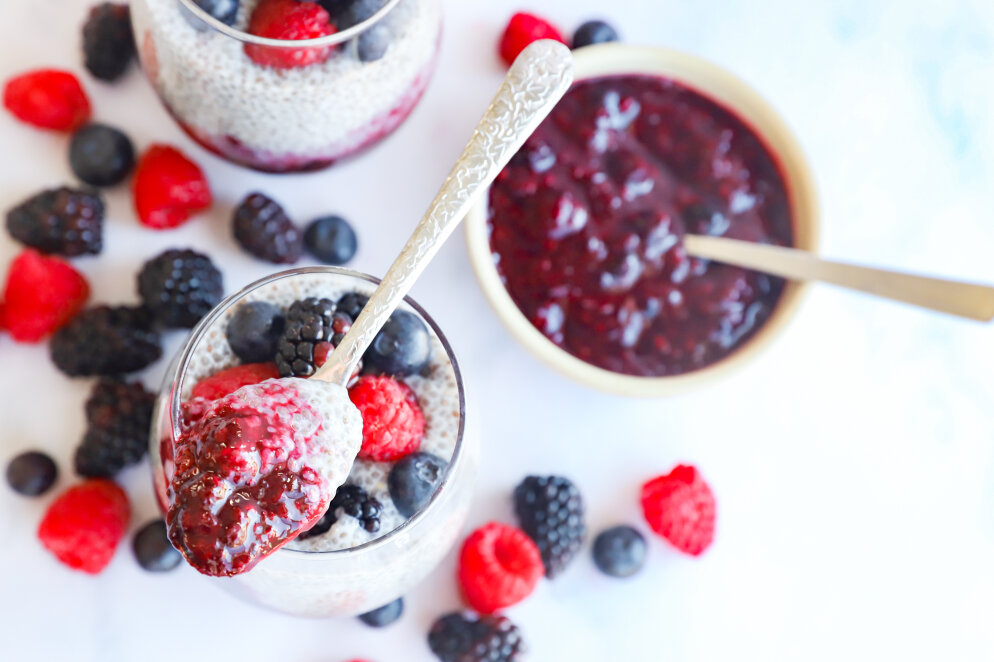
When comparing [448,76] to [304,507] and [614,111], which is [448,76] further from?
[304,507]

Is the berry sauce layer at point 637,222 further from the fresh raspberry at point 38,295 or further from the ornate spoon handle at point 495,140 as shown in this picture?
the fresh raspberry at point 38,295

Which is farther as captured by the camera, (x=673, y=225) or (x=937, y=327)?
(x=937, y=327)

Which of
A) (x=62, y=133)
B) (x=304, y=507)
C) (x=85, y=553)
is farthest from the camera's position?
(x=62, y=133)

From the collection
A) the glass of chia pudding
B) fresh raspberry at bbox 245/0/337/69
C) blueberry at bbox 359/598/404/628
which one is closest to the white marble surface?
blueberry at bbox 359/598/404/628

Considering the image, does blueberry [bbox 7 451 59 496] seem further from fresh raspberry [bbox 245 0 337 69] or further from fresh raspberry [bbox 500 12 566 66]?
fresh raspberry [bbox 500 12 566 66]

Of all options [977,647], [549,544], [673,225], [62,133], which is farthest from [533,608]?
[62,133]

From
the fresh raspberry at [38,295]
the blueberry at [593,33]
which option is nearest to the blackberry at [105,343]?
the fresh raspberry at [38,295]

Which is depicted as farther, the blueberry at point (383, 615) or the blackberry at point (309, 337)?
the blueberry at point (383, 615)
